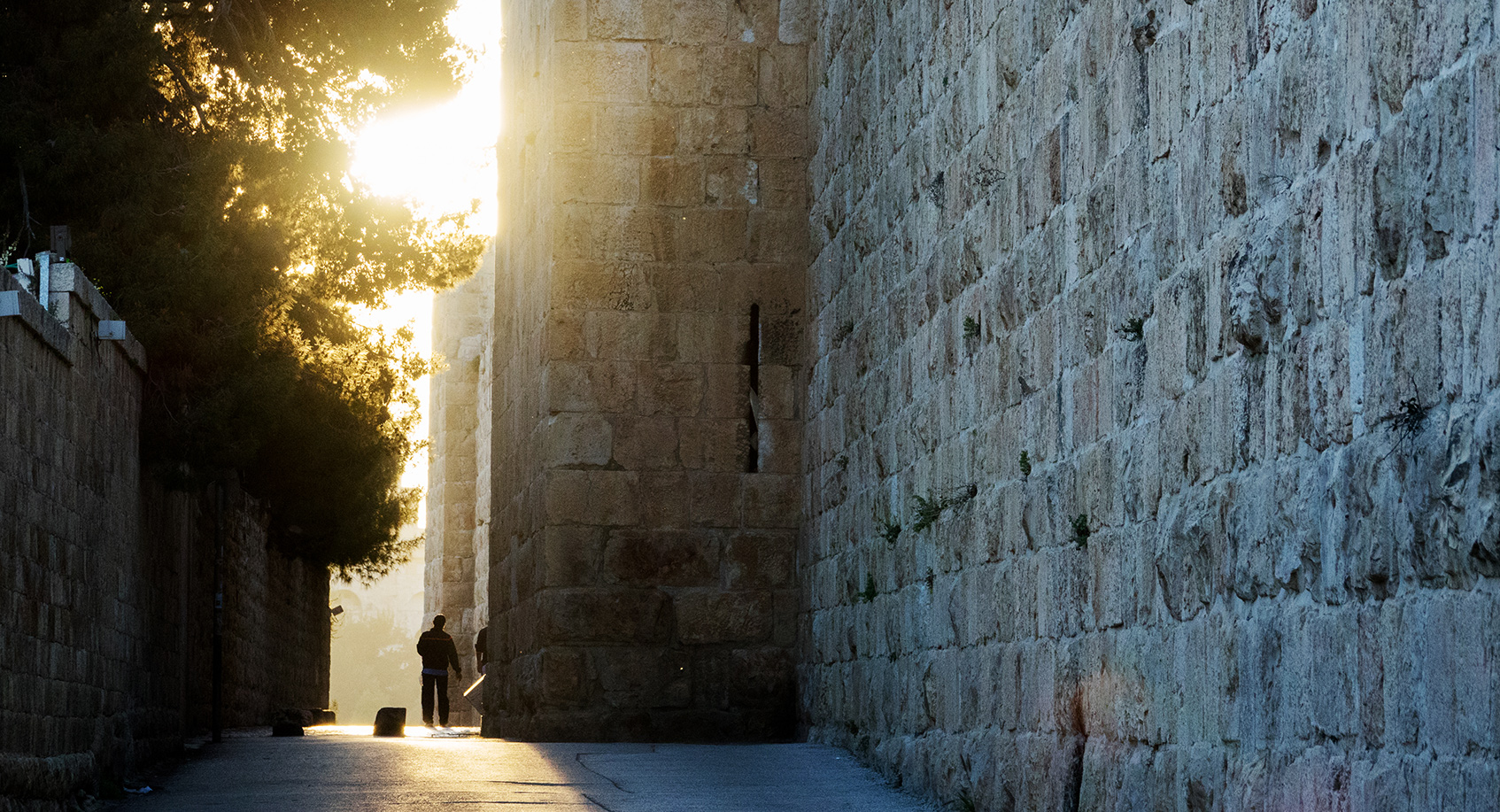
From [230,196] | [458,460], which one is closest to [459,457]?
[458,460]

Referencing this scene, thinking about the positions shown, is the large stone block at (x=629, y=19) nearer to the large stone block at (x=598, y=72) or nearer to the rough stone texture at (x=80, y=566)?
the large stone block at (x=598, y=72)

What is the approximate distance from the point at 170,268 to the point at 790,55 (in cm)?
451

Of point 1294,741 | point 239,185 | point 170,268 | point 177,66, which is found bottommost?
point 1294,741

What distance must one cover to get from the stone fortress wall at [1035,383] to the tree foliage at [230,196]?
6.79ft

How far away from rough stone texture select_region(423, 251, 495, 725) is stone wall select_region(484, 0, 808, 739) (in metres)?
14.5

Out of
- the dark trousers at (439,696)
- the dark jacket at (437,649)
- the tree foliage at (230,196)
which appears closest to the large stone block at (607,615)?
the tree foliage at (230,196)

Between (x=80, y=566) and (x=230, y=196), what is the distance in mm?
6150

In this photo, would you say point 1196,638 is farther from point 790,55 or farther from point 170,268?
point 170,268

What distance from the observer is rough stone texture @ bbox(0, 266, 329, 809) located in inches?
249

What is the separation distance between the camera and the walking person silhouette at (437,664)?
18.0 m

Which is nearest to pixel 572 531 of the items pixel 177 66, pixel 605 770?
pixel 605 770

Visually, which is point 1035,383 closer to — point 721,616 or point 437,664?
point 721,616

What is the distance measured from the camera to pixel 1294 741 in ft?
12.9

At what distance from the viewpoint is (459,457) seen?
87.4 feet
